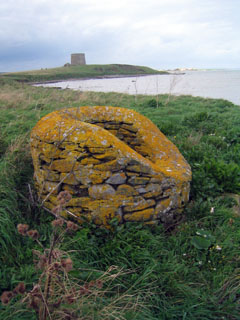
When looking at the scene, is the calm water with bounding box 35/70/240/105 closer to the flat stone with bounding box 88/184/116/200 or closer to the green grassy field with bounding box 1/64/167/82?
the flat stone with bounding box 88/184/116/200

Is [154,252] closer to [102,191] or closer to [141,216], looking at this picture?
[141,216]

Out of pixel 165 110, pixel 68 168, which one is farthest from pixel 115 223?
pixel 165 110

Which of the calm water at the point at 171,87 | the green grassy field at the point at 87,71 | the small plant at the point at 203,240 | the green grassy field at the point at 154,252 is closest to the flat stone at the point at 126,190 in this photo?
the green grassy field at the point at 154,252

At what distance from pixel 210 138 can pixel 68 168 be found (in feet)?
13.8

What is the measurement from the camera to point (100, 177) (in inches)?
119

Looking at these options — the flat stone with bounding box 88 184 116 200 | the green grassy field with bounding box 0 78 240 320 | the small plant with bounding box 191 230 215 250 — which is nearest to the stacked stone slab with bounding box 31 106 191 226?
the flat stone with bounding box 88 184 116 200

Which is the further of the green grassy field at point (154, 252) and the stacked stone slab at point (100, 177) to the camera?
the stacked stone slab at point (100, 177)

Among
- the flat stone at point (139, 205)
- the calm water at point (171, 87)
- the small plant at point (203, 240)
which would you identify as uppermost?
the calm water at point (171, 87)

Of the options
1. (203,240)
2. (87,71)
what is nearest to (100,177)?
(203,240)

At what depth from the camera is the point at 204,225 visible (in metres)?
3.28

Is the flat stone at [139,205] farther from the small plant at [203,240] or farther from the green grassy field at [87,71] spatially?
the green grassy field at [87,71]

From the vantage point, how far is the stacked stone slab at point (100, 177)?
303 centimetres

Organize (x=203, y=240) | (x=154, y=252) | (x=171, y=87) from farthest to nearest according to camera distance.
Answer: (x=171, y=87) < (x=203, y=240) < (x=154, y=252)

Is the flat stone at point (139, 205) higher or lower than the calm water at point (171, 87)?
lower
